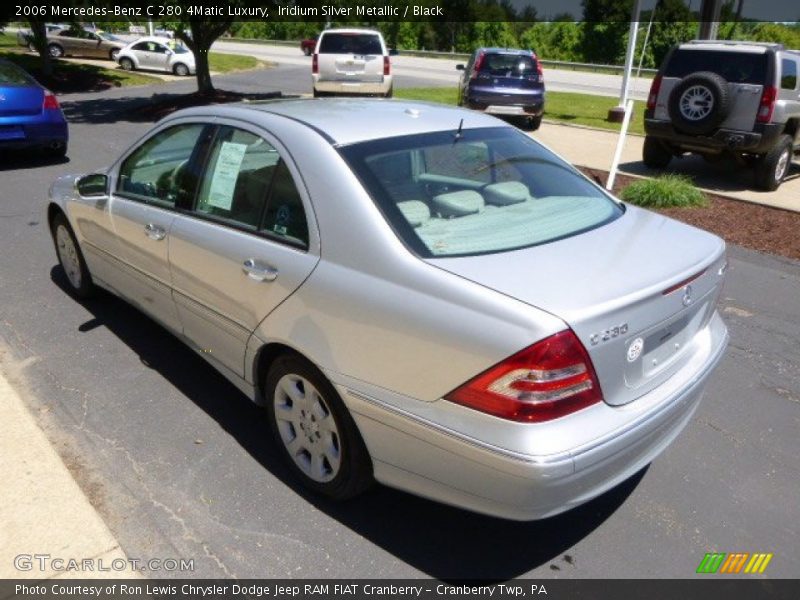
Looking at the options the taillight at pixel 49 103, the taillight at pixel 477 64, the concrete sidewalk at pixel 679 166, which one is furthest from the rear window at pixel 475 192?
the taillight at pixel 477 64

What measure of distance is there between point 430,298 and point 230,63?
32147 millimetres

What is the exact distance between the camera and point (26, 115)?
32.0 feet

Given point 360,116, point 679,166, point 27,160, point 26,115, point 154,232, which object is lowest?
point 27,160

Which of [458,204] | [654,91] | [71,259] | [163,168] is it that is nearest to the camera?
[458,204]

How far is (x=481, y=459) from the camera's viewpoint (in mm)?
2301

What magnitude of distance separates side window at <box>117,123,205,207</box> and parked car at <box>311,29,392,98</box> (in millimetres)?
13232

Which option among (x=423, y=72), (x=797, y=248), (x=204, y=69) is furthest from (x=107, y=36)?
(x=797, y=248)

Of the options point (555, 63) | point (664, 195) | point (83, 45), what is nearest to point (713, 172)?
point (664, 195)

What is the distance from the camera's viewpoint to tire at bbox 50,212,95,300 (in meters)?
4.97

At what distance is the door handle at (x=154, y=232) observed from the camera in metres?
3.68

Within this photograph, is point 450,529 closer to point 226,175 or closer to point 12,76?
point 226,175

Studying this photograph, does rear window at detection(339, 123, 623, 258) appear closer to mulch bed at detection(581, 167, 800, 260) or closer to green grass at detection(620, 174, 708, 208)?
mulch bed at detection(581, 167, 800, 260)

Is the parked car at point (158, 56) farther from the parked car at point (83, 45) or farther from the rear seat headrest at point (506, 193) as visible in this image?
the rear seat headrest at point (506, 193)

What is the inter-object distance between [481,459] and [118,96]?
827 inches
